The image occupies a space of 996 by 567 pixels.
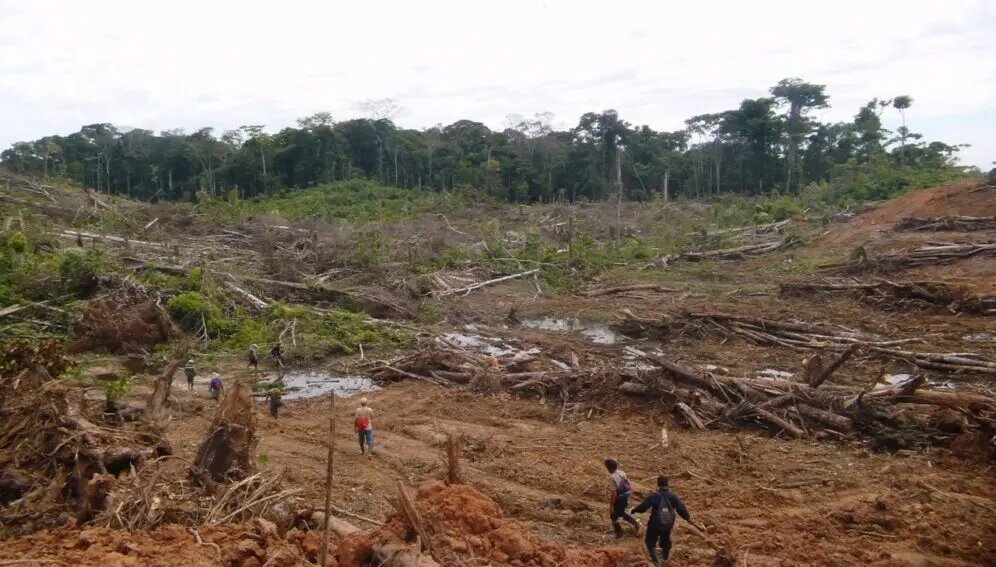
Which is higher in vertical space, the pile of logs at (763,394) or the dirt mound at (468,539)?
the dirt mound at (468,539)

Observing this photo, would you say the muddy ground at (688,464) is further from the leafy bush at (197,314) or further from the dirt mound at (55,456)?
the leafy bush at (197,314)

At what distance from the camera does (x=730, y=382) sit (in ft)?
36.0

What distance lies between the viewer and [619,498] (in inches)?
281

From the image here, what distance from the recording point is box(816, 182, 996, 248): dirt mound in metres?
27.9

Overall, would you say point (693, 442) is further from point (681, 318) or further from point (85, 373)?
point (85, 373)

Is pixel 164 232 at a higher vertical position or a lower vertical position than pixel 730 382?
higher

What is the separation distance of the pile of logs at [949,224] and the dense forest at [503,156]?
66.2 feet

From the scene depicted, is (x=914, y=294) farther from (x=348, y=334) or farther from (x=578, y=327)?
(x=348, y=334)

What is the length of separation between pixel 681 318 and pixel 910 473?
877 cm

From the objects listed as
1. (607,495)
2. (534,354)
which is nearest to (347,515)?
(607,495)

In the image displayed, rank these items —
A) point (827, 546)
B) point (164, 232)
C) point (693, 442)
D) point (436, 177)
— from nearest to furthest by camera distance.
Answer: point (827, 546)
point (693, 442)
point (164, 232)
point (436, 177)

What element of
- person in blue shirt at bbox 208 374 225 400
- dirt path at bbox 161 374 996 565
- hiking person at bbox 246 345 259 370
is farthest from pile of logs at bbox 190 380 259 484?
hiking person at bbox 246 345 259 370

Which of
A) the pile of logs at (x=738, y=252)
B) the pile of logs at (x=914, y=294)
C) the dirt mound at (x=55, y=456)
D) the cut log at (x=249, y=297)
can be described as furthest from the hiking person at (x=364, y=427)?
the pile of logs at (x=738, y=252)

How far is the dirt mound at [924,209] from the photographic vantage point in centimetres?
2794
